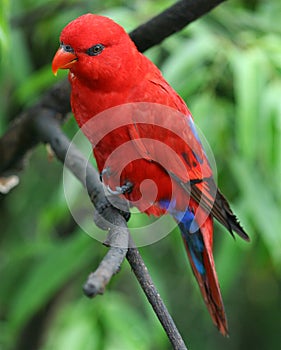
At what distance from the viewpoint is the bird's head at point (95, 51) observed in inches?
71.5

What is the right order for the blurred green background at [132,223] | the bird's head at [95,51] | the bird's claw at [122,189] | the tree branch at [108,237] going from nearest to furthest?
1. the tree branch at [108,237]
2. the bird's head at [95,51]
3. the bird's claw at [122,189]
4. the blurred green background at [132,223]

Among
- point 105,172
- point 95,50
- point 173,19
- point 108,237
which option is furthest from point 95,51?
point 108,237

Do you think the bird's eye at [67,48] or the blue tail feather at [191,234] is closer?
the bird's eye at [67,48]

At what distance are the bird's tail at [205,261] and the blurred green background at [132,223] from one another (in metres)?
0.21

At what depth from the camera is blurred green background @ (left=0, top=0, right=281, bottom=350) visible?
2312mm

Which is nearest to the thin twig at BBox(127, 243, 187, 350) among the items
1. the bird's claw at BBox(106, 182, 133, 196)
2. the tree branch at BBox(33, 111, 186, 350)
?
the tree branch at BBox(33, 111, 186, 350)

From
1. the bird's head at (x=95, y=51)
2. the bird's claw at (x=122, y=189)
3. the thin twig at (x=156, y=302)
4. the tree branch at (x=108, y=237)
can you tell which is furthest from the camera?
the bird's claw at (x=122, y=189)

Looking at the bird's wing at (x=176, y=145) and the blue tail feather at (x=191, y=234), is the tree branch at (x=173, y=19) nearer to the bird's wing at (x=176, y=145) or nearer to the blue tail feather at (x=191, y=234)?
the bird's wing at (x=176, y=145)

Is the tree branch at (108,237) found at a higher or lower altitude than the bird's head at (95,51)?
lower

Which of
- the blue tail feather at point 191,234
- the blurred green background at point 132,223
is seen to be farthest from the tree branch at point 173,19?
the blue tail feather at point 191,234

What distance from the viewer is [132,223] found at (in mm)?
2383

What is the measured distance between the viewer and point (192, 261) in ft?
7.27

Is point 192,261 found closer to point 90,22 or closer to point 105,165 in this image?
point 105,165

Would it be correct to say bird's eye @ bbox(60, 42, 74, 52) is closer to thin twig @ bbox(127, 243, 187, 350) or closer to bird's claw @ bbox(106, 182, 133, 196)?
bird's claw @ bbox(106, 182, 133, 196)
